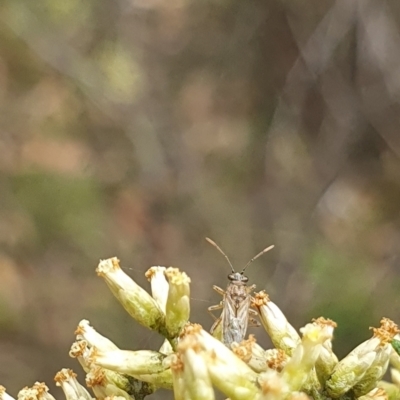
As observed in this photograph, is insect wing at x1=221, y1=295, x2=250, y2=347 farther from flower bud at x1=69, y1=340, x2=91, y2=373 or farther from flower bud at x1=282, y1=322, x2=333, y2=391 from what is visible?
flower bud at x1=69, y1=340, x2=91, y2=373

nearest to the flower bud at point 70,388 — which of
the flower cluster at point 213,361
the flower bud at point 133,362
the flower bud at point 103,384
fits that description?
the flower cluster at point 213,361

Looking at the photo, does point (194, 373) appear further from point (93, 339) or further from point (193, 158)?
point (193, 158)

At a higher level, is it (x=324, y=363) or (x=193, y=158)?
(x=193, y=158)

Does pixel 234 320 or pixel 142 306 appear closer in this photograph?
pixel 142 306

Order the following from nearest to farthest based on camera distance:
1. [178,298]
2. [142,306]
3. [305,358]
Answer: [305,358]
[178,298]
[142,306]

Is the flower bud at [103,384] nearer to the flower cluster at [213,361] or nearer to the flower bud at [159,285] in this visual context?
the flower cluster at [213,361]

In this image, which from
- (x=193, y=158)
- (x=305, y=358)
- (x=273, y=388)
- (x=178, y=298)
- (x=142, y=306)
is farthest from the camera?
(x=193, y=158)

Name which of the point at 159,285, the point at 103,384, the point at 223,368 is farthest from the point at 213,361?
the point at 159,285

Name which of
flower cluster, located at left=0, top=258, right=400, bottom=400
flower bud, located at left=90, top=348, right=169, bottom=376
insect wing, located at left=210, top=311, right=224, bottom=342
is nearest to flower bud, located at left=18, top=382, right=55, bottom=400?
flower cluster, located at left=0, top=258, right=400, bottom=400

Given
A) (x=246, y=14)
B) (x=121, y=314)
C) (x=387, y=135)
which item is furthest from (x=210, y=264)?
(x=246, y=14)
